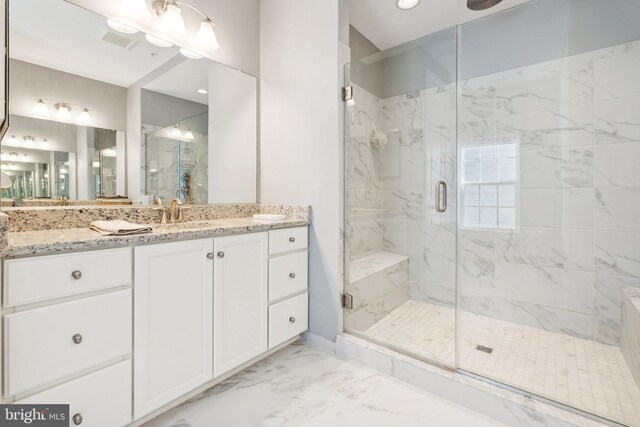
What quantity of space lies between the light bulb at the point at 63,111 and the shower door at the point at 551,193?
2376 millimetres

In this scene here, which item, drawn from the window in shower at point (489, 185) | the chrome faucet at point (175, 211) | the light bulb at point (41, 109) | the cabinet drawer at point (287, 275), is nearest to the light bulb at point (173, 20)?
the light bulb at point (41, 109)

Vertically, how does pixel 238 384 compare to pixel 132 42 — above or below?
below

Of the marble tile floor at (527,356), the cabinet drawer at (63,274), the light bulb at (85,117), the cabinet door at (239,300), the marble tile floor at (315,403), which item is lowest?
the marble tile floor at (315,403)

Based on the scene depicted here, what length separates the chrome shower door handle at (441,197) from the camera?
1946mm

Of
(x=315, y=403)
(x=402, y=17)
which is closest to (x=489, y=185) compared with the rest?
(x=402, y=17)

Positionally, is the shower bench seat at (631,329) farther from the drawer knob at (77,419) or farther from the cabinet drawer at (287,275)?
the drawer knob at (77,419)

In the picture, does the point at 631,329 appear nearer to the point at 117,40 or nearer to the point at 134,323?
the point at 134,323

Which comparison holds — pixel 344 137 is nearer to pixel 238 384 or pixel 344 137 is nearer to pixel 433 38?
pixel 433 38

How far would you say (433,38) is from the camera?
2062mm

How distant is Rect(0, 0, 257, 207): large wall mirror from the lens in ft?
4.46

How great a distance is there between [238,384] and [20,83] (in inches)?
70.3

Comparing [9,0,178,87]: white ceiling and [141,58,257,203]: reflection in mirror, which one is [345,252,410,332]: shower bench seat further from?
[9,0,178,87]: white ceiling

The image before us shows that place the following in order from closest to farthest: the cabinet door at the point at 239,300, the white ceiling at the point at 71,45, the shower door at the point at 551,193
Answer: the white ceiling at the point at 71,45 < the cabinet door at the point at 239,300 < the shower door at the point at 551,193

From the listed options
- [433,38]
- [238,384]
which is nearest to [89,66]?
[238,384]
